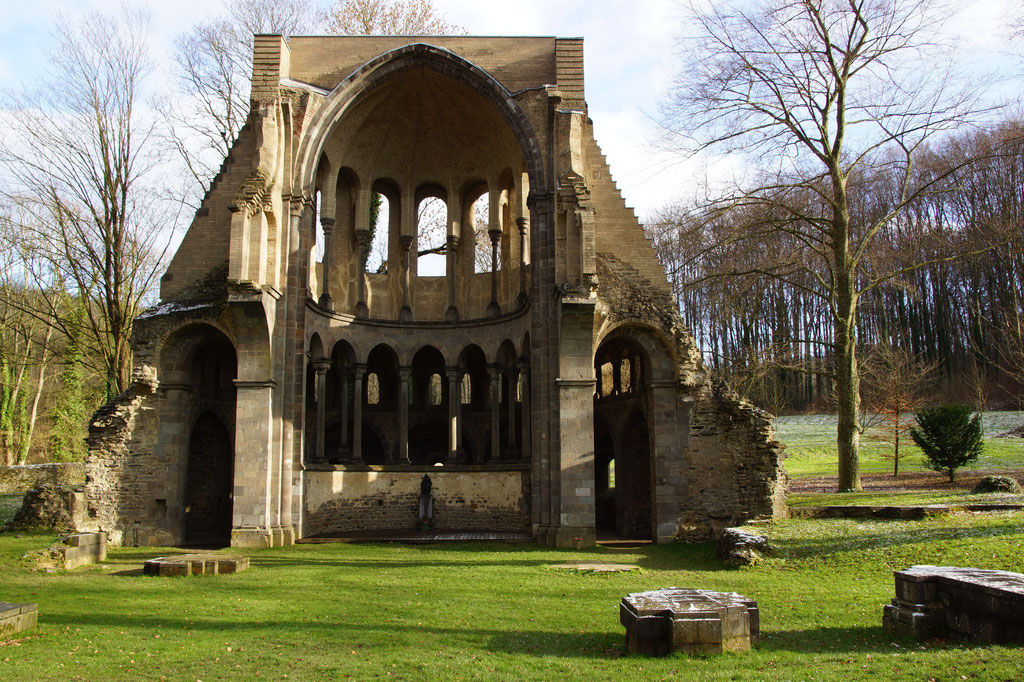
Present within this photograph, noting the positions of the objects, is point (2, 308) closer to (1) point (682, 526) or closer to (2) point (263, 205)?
(2) point (263, 205)

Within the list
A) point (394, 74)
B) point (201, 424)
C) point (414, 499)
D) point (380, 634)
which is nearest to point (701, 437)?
point (414, 499)

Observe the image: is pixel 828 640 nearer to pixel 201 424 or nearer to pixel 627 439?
pixel 627 439

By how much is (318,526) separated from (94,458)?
561 centimetres

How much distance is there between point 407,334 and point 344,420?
322 centimetres

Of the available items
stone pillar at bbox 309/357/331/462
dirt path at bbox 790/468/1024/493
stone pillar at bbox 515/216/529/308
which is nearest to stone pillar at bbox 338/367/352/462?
stone pillar at bbox 309/357/331/462

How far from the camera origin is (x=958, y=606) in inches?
285

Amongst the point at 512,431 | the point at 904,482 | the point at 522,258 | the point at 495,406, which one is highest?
the point at 522,258

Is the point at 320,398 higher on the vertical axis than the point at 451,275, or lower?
lower

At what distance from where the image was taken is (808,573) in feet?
38.7

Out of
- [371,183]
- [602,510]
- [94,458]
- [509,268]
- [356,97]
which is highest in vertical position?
[356,97]

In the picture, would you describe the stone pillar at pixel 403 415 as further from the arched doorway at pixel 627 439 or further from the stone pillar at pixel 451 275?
the arched doorway at pixel 627 439

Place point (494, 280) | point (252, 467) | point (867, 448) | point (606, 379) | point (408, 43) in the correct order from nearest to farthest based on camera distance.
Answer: point (252, 467)
point (408, 43)
point (494, 280)
point (606, 379)
point (867, 448)

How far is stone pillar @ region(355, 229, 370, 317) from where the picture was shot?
23094 millimetres

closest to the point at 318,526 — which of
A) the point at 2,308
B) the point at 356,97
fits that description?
the point at 356,97
